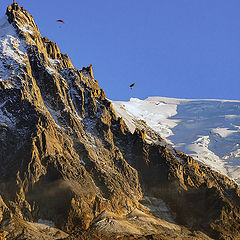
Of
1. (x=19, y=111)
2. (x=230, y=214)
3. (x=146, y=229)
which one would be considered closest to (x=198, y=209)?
(x=230, y=214)

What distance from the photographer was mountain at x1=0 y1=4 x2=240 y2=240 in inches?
5812

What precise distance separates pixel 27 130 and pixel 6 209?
3949 cm

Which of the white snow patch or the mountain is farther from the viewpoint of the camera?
the mountain

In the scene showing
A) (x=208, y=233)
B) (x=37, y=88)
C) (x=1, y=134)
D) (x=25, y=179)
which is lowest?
(x=208, y=233)

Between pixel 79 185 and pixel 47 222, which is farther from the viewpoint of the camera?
pixel 79 185

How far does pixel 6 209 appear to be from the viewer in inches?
5384

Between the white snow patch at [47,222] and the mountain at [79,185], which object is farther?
the mountain at [79,185]

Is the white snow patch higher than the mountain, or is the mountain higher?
the mountain

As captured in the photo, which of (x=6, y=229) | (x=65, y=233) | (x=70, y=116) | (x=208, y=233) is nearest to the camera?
(x=6, y=229)

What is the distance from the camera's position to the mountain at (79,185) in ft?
484

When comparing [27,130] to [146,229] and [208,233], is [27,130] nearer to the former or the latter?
[146,229]

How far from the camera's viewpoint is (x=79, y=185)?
15825 cm

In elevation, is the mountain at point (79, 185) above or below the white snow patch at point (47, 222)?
above

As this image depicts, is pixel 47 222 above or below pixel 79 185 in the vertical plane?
below
